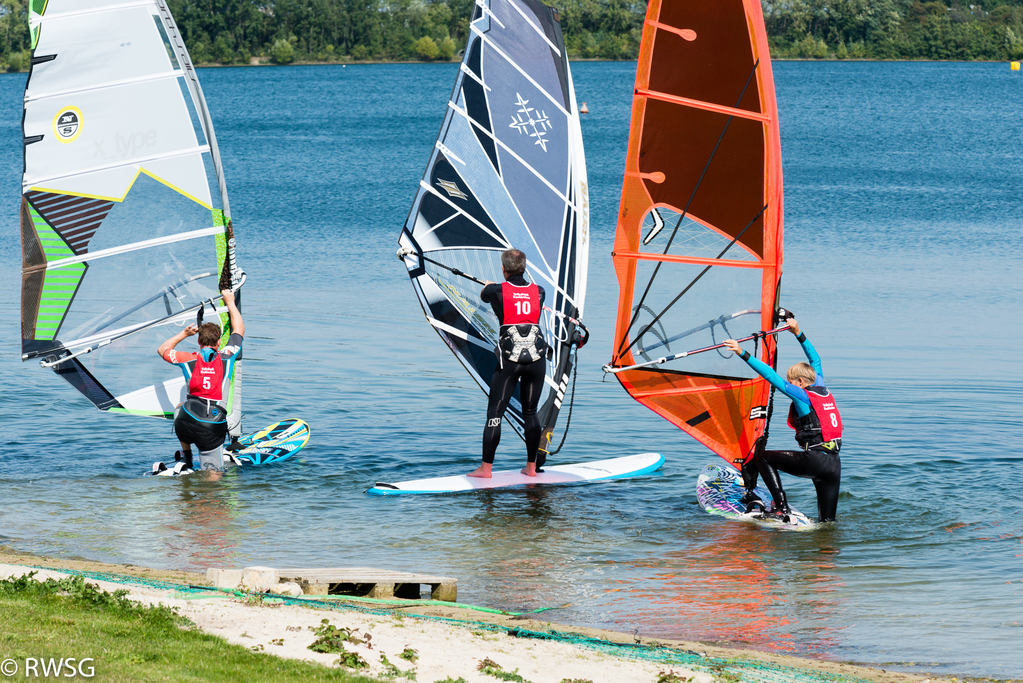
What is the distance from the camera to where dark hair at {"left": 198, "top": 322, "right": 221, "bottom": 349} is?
352 inches

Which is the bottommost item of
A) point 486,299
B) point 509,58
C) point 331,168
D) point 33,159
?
point 331,168

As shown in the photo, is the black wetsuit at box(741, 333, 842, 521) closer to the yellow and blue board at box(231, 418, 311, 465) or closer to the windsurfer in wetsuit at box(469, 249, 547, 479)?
the windsurfer in wetsuit at box(469, 249, 547, 479)

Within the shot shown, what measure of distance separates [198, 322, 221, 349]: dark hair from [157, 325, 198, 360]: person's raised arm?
0.47m

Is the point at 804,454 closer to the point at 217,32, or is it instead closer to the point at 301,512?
the point at 301,512

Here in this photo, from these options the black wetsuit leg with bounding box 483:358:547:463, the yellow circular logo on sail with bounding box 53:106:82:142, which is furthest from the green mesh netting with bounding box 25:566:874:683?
the yellow circular logo on sail with bounding box 53:106:82:142

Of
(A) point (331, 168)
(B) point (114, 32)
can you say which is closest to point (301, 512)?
(B) point (114, 32)

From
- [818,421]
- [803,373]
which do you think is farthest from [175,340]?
[818,421]

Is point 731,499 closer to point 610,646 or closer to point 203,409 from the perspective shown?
point 610,646

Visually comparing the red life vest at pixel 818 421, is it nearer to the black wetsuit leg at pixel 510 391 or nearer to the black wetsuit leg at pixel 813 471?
the black wetsuit leg at pixel 813 471

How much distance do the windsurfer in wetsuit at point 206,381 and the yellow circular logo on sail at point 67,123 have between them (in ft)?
5.54

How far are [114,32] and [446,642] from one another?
19.4 feet

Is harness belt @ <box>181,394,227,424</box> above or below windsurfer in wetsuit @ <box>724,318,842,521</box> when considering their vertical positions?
below

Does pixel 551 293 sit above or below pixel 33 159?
below

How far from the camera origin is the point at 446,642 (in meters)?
5.70
